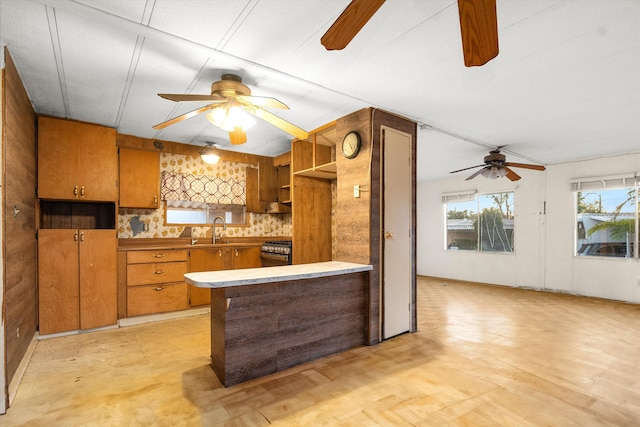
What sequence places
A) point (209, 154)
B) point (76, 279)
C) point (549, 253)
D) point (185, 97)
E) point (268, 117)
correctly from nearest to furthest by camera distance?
point (185, 97) < point (268, 117) < point (76, 279) < point (209, 154) < point (549, 253)

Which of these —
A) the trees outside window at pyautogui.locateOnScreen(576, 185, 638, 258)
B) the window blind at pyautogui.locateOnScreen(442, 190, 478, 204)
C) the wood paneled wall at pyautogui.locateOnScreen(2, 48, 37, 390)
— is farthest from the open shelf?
the trees outside window at pyautogui.locateOnScreen(576, 185, 638, 258)

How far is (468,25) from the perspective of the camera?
1201 millimetres

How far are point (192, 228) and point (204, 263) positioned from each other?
0.78 m

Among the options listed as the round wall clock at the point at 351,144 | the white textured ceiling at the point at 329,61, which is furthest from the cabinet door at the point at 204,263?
the round wall clock at the point at 351,144

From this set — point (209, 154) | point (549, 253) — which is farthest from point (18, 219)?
point (549, 253)

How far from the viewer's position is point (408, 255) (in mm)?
3424

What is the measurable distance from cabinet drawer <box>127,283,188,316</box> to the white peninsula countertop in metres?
1.86

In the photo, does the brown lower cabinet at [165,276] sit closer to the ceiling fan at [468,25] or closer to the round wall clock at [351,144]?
the round wall clock at [351,144]

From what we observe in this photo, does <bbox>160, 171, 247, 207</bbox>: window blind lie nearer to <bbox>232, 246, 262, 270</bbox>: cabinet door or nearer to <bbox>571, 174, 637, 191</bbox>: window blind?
<bbox>232, 246, 262, 270</bbox>: cabinet door

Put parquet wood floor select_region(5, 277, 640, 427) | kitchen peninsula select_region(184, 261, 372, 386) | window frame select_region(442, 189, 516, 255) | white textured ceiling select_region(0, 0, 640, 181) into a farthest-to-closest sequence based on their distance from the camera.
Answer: window frame select_region(442, 189, 516, 255) → kitchen peninsula select_region(184, 261, 372, 386) → parquet wood floor select_region(5, 277, 640, 427) → white textured ceiling select_region(0, 0, 640, 181)

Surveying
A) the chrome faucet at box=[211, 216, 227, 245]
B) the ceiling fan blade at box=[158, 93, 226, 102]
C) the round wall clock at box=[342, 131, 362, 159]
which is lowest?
the chrome faucet at box=[211, 216, 227, 245]

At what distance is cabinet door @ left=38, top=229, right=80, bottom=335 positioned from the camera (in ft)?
10.8

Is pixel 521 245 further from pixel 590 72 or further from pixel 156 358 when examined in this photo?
pixel 156 358

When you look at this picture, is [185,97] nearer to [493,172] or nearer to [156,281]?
[156,281]
